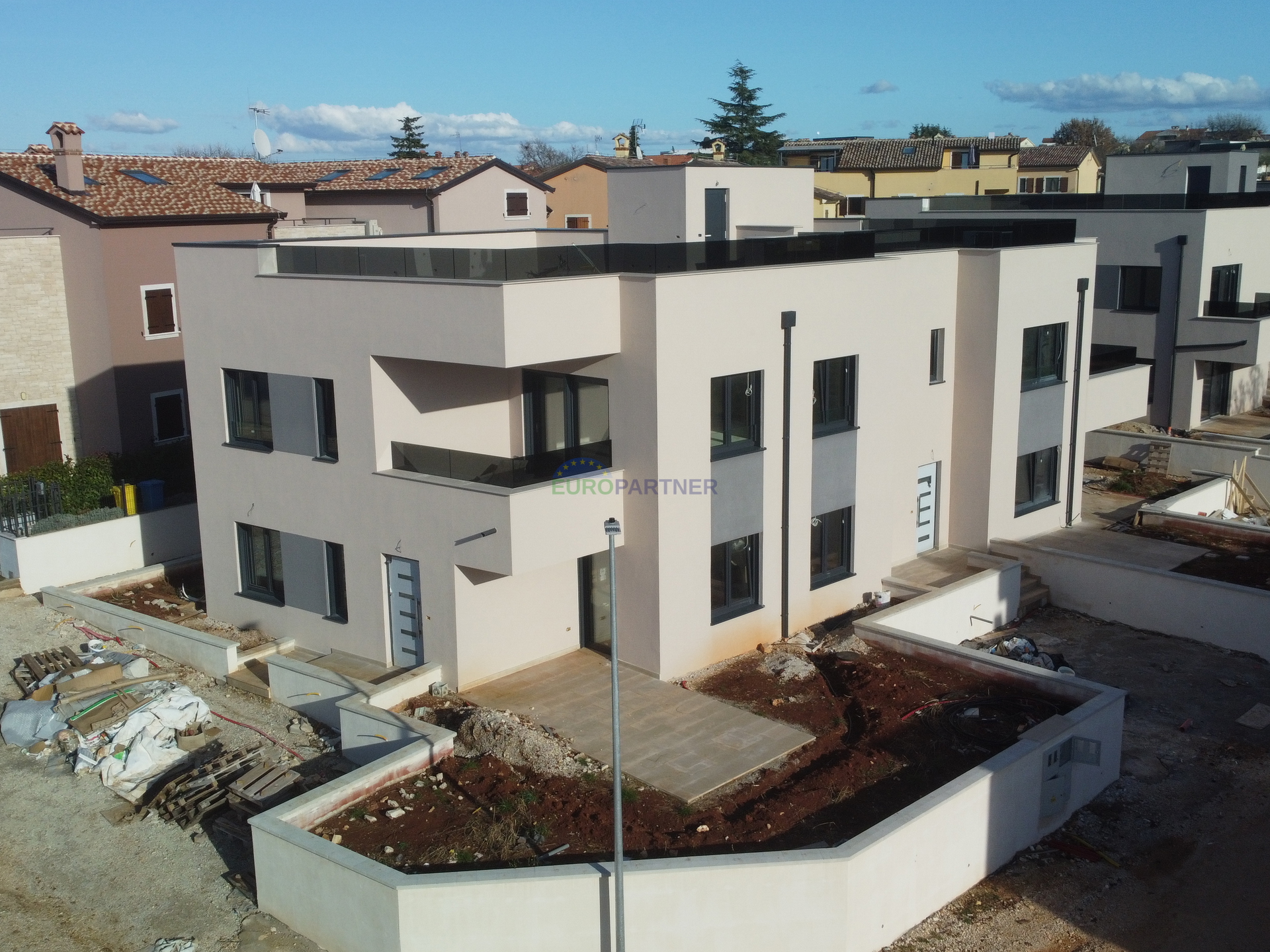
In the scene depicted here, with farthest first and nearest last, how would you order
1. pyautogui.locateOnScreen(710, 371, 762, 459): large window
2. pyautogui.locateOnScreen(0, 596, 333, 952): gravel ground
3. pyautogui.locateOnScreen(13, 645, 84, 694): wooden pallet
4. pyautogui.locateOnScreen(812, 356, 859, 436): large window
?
pyautogui.locateOnScreen(812, 356, 859, 436): large window, pyautogui.locateOnScreen(13, 645, 84, 694): wooden pallet, pyautogui.locateOnScreen(710, 371, 762, 459): large window, pyautogui.locateOnScreen(0, 596, 333, 952): gravel ground

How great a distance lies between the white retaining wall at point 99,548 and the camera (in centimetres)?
2430

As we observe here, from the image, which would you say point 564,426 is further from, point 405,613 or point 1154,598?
point 1154,598

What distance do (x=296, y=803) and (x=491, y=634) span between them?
5.45 m

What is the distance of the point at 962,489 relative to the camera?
2581 cm

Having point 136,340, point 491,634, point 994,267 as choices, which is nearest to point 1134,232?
point 994,267

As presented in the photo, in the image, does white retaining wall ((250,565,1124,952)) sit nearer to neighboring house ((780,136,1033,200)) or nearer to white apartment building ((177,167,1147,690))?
white apartment building ((177,167,1147,690))

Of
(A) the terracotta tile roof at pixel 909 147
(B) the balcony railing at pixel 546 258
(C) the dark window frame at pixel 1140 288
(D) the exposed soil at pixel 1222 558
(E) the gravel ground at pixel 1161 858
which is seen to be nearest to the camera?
(E) the gravel ground at pixel 1161 858

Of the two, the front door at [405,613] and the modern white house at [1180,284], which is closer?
the front door at [405,613]

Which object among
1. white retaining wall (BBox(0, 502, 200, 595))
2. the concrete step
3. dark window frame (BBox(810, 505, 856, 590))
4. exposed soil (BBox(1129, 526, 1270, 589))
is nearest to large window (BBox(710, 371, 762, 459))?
dark window frame (BBox(810, 505, 856, 590))

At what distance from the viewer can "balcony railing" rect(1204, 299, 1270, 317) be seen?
36.5 m

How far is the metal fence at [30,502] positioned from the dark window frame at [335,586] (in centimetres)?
907

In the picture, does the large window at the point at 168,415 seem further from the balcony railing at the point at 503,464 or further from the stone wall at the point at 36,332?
the balcony railing at the point at 503,464

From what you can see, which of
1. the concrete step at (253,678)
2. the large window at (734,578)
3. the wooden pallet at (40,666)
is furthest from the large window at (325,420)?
the large window at (734,578)

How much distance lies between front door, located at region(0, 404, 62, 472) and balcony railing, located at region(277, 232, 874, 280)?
46.3ft
